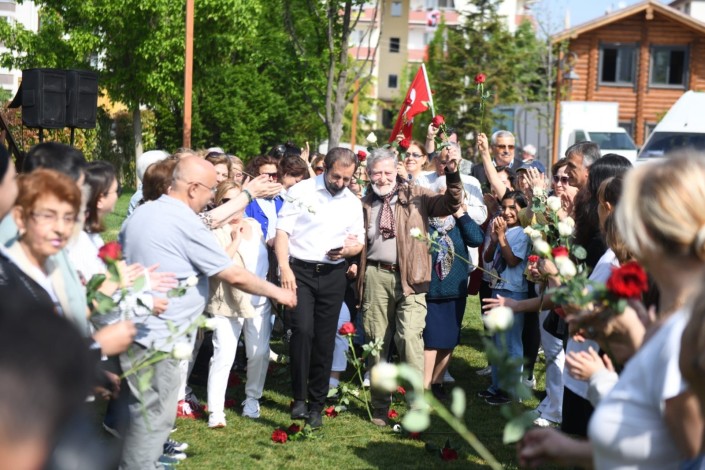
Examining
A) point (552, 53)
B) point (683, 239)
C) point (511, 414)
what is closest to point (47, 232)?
point (511, 414)

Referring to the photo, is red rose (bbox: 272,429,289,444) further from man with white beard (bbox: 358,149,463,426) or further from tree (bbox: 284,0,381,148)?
tree (bbox: 284,0,381,148)

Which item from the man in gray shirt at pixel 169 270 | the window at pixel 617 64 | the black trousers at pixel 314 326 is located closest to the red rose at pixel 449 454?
the black trousers at pixel 314 326

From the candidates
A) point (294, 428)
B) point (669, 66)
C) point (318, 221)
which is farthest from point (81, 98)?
point (669, 66)

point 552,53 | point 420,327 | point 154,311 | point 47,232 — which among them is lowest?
point 420,327

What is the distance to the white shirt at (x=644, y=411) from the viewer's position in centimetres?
252

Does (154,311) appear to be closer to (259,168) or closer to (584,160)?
(584,160)

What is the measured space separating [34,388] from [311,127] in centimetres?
4180

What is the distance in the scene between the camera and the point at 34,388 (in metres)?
1.36

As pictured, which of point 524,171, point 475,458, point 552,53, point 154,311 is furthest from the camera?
point 552,53

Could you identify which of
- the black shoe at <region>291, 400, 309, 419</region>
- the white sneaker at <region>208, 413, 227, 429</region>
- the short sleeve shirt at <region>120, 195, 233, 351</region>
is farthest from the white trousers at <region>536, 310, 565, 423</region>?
the short sleeve shirt at <region>120, 195, 233, 351</region>

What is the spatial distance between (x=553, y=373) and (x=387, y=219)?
5.88ft

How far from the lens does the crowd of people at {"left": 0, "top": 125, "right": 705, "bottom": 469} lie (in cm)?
238

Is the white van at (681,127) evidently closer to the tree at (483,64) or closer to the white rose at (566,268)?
the white rose at (566,268)

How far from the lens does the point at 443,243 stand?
8.17m
